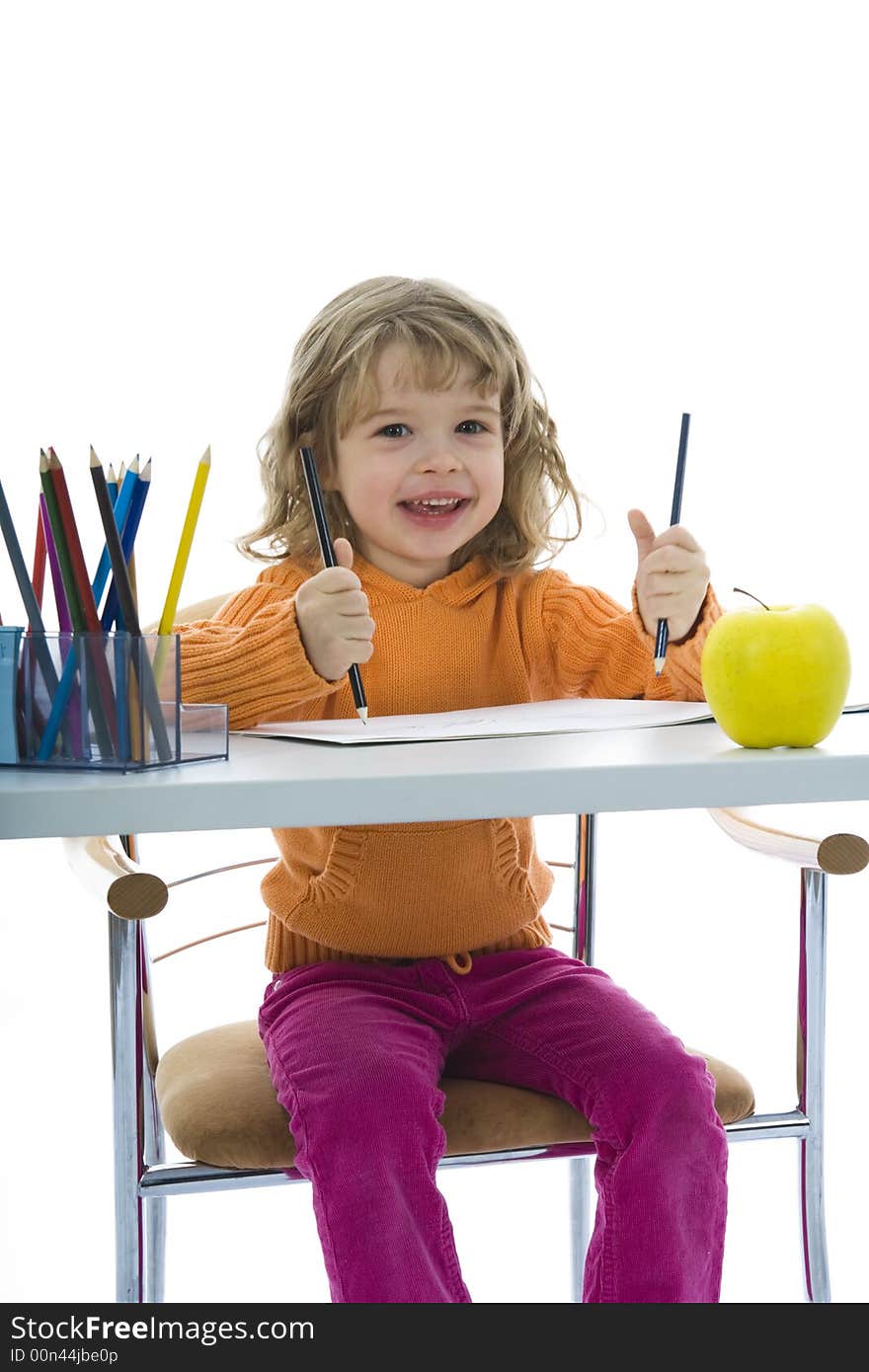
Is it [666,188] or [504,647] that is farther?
[666,188]

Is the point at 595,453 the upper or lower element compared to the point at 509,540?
upper

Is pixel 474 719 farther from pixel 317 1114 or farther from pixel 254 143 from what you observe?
pixel 254 143

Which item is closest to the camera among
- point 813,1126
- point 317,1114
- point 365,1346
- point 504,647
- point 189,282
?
point 365,1346

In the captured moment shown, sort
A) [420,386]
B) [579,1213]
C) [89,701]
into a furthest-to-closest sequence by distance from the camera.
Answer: [579,1213]
[420,386]
[89,701]

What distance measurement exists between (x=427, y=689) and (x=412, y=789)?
0.63 m

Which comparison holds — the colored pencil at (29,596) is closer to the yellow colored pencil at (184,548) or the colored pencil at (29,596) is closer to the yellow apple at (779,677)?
the yellow colored pencil at (184,548)

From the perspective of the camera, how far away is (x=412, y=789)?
70 centimetres

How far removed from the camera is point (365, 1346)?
0.79m

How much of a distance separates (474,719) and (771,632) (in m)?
0.23

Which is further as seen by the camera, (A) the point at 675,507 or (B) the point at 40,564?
(A) the point at 675,507

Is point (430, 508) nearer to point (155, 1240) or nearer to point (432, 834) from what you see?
point (432, 834)

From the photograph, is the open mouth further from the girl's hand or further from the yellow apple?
the yellow apple

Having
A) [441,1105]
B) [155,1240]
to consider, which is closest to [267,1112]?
[441,1105]

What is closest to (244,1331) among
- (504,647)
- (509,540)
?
(504,647)
